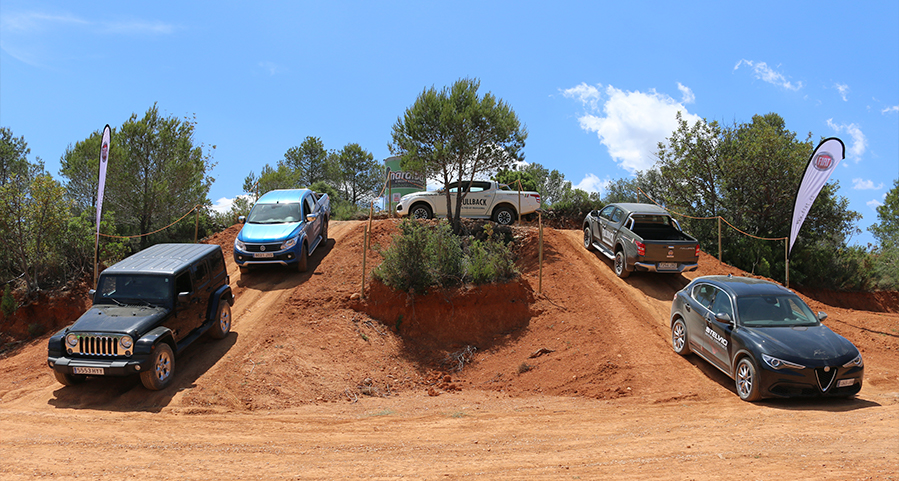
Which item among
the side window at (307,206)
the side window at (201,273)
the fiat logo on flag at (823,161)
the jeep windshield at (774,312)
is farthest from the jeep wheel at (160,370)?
the fiat logo on flag at (823,161)

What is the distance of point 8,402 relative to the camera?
8688mm

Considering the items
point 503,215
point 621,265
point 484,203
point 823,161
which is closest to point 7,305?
point 484,203

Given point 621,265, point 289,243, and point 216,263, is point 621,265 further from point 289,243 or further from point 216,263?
point 216,263

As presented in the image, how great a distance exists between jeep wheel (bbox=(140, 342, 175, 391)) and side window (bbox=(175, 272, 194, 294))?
3.69 feet

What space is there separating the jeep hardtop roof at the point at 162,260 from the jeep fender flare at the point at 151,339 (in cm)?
112

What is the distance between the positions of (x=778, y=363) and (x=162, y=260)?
10.6 metres

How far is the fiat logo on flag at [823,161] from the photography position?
12867 millimetres

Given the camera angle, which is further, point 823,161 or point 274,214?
point 274,214

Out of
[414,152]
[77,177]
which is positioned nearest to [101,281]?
[414,152]

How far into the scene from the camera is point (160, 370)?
8.56m

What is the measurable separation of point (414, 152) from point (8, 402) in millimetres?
12119

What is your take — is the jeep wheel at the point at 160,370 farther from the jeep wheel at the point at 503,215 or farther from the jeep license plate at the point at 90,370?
the jeep wheel at the point at 503,215

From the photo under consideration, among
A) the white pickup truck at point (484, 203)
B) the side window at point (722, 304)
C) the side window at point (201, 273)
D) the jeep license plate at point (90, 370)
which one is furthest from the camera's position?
the white pickup truck at point (484, 203)

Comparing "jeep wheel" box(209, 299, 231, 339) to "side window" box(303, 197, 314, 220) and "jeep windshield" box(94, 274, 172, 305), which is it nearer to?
"jeep windshield" box(94, 274, 172, 305)
